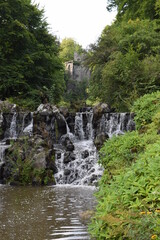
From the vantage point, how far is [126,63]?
17.7 m

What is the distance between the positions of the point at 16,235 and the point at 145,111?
14.3 ft

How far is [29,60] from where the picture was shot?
22625 millimetres

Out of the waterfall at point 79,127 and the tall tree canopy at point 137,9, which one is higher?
the tall tree canopy at point 137,9

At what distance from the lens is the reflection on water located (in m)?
4.70

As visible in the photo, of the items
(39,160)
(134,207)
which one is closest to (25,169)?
(39,160)

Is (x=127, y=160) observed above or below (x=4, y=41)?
below

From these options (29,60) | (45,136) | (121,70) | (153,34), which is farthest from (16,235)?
(29,60)

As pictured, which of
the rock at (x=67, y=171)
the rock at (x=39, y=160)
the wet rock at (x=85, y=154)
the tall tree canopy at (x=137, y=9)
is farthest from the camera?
the tall tree canopy at (x=137, y=9)

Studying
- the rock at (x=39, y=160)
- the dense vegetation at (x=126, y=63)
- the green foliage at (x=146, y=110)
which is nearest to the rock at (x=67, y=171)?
the rock at (x=39, y=160)

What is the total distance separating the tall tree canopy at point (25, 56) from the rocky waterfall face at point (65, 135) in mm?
3960

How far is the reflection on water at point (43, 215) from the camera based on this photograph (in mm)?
4699

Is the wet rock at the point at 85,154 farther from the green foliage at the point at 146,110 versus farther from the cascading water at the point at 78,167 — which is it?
the green foliage at the point at 146,110

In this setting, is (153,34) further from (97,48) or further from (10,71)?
(10,71)

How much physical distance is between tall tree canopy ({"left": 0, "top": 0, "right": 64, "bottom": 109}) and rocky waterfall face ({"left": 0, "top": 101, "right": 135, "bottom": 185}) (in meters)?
3.96
